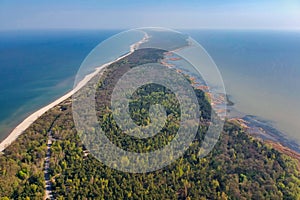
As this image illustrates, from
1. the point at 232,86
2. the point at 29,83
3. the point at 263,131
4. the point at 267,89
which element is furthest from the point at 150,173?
the point at 29,83

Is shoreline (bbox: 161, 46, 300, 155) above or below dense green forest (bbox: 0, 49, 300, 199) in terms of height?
below

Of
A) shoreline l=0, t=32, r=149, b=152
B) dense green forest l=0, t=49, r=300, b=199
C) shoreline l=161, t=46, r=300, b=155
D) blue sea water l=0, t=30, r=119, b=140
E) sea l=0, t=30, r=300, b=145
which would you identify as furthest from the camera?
blue sea water l=0, t=30, r=119, b=140

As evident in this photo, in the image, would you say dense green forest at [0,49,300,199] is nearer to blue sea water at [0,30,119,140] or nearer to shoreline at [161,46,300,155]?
shoreline at [161,46,300,155]

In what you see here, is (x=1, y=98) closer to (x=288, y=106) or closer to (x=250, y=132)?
(x=250, y=132)

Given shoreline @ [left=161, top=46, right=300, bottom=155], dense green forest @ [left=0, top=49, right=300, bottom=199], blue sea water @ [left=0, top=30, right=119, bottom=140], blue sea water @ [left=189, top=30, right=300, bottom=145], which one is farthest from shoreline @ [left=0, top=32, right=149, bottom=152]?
blue sea water @ [left=189, top=30, right=300, bottom=145]

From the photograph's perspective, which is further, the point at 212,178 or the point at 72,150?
the point at 72,150

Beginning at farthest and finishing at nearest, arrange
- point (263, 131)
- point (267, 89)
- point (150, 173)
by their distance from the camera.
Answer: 1. point (267, 89)
2. point (263, 131)
3. point (150, 173)

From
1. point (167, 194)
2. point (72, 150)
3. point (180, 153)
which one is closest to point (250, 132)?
point (180, 153)

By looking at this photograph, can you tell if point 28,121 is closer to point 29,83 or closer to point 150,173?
point 150,173
